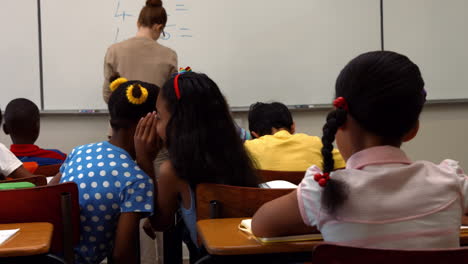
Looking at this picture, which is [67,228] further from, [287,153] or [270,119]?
[270,119]

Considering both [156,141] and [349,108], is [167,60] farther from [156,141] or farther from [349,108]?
[349,108]

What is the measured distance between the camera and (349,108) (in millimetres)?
1108

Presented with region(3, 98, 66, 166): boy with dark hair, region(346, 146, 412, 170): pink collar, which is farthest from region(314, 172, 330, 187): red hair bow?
region(3, 98, 66, 166): boy with dark hair

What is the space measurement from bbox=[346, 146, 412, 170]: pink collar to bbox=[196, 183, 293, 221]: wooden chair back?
0.32 metres

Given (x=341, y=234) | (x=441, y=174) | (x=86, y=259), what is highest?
(x=441, y=174)

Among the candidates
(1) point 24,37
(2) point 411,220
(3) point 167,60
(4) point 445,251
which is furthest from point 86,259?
(1) point 24,37

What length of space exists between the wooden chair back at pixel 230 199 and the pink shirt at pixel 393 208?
0.31 metres

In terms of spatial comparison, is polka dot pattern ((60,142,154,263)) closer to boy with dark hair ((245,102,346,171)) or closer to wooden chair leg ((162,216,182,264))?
wooden chair leg ((162,216,182,264))

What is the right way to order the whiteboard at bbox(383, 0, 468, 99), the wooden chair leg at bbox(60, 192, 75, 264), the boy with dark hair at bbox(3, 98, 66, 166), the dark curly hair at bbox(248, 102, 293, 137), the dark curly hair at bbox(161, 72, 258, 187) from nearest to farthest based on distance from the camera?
the wooden chair leg at bbox(60, 192, 75, 264)
the dark curly hair at bbox(161, 72, 258, 187)
the boy with dark hair at bbox(3, 98, 66, 166)
the dark curly hair at bbox(248, 102, 293, 137)
the whiteboard at bbox(383, 0, 468, 99)

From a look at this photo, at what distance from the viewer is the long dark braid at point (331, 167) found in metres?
1.02

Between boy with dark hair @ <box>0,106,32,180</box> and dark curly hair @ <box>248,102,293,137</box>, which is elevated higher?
dark curly hair @ <box>248,102,293,137</box>

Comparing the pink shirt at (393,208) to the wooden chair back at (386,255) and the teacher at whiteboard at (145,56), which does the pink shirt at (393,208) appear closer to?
the wooden chair back at (386,255)

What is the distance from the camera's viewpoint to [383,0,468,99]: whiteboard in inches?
166

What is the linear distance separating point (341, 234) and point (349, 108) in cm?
26
